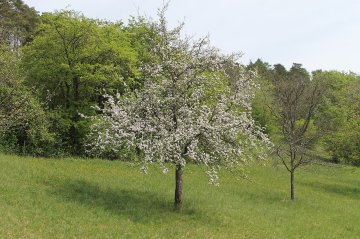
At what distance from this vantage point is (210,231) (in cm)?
1911

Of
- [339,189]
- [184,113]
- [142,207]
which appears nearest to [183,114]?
[184,113]

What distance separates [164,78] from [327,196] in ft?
71.9

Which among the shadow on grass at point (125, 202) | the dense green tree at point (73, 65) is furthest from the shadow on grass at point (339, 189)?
the shadow on grass at point (125, 202)

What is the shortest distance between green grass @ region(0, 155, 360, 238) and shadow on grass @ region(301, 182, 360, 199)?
3.94 metres

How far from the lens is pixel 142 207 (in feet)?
70.2

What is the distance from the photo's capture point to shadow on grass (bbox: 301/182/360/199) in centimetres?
3953

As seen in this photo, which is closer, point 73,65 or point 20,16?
point 73,65

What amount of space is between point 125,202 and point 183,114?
589cm

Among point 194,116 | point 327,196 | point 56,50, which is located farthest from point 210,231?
point 56,50

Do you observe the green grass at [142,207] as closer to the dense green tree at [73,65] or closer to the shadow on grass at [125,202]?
the shadow on grass at [125,202]

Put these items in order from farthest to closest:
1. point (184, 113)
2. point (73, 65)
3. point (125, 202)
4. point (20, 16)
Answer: point (20, 16) < point (73, 65) < point (125, 202) < point (184, 113)

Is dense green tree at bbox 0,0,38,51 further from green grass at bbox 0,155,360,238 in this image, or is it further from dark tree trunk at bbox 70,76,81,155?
green grass at bbox 0,155,360,238

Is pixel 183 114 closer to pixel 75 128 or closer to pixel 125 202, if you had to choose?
pixel 125 202

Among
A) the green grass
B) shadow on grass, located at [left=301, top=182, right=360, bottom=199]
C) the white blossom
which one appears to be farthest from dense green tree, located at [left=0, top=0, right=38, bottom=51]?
shadow on grass, located at [left=301, top=182, right=360, bottom=199]
